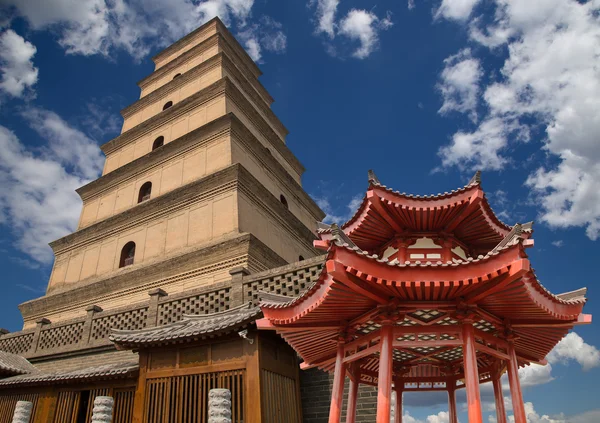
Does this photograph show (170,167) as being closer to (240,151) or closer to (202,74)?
(240,151)

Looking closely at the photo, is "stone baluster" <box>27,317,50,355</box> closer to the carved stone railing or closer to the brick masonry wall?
the carved stone railing

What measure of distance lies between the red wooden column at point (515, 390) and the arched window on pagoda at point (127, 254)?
1387 centimetres

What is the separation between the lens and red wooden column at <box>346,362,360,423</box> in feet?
24.5

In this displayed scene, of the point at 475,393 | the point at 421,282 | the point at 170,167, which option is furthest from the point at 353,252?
the point at 170,167

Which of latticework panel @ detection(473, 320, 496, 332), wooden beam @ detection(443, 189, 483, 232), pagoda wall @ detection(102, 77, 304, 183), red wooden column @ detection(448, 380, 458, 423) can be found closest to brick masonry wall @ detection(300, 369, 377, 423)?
red wooden column @ detection(448, 380, 458, 423)

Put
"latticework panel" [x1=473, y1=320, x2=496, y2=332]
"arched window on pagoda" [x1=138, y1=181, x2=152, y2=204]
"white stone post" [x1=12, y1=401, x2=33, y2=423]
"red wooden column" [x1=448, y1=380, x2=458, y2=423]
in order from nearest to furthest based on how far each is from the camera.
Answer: "latticework panel" [x1=473, y1=320, x2=496, y2=332] → "red wooden column" [x1=448, y1=380, x2=458, y2=423] → "white stone post" [x1=12, y1=401, x2=33, y2=423] → "arched window on pagoda" [x1=138, y1=181, x2=152, y2=204]

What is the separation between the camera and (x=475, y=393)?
582 centimetres

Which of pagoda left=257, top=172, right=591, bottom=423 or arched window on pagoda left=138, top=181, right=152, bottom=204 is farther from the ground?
arched window on pagoda left=138, top=181, right=152, bottom=204

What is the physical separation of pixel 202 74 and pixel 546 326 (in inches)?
727

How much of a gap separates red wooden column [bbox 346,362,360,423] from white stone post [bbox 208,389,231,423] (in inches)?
73.4

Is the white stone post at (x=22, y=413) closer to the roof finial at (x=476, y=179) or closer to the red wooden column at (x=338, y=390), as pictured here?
the red wooden column at (x=338, y=390)

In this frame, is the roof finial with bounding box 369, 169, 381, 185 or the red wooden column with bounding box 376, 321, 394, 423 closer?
the red wooden column with bounding box 376, 321, 394, 423

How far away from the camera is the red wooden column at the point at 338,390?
21.7 ft

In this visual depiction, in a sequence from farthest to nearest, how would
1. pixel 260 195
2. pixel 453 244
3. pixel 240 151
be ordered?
1. pixel 240 151
2. pixel 260 195
3. pixel 453 244
